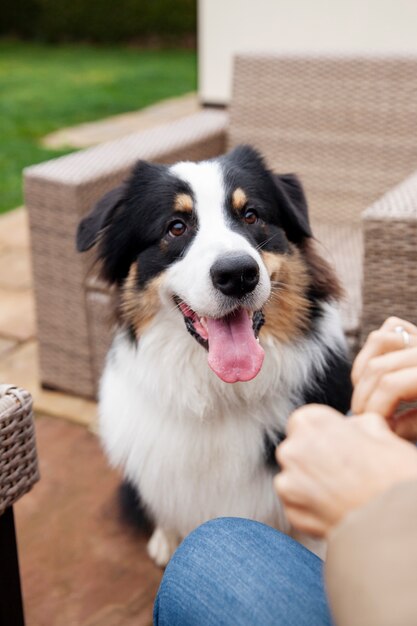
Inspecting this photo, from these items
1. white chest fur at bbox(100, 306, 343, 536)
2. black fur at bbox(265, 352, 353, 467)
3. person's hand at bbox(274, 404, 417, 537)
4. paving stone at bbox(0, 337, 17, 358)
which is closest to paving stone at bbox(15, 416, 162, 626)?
white chest fur at bbox(100, 306, 343, 536)

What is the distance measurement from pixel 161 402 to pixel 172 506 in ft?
0.98

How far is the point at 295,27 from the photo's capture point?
458 centimetres

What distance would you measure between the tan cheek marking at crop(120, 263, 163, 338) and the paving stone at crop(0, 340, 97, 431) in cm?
96

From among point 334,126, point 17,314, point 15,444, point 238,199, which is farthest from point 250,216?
point 17,314

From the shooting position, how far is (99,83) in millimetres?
9602

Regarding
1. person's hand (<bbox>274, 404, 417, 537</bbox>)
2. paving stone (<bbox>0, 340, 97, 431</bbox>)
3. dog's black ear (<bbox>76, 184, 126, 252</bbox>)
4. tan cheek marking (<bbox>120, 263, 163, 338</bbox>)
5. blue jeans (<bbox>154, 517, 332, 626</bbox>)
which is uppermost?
person's hand (<bbox>274, 404, 417, 537</bbox>)

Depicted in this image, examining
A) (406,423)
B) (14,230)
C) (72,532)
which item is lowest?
(14,230)

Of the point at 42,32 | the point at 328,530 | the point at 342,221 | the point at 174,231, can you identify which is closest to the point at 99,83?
the point at 42,32

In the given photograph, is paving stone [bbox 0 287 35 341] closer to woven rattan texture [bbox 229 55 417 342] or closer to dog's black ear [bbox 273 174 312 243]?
woven rattan texture [bbox 229 55 417 342]

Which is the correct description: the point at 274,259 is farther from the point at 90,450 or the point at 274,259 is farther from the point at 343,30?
the point at 343,30

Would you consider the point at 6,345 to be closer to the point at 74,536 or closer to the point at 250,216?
the point at 74,536

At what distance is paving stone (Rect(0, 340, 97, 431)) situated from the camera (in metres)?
2.80

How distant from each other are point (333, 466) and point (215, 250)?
0.95m

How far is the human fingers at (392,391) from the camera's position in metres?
0.90
